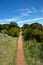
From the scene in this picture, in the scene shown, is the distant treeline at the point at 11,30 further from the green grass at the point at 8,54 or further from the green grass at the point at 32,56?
the green grass at the point at 32,56

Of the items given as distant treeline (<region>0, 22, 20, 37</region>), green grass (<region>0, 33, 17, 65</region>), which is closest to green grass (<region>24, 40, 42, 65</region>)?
green grass (<region>0, 33, 17, 65</region>)

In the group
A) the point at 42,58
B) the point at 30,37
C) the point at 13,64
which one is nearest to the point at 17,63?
the point at 13,64

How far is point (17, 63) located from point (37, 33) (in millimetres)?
37404

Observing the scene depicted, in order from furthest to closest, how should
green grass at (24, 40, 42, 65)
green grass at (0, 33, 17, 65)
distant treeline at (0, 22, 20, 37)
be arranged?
distant treeline at (0, 22, 20, 37) < green grass at (0, 33, 17, 65) < green grass at (24, 40, 42, 65)

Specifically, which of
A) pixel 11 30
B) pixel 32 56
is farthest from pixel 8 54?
pixel 11 30

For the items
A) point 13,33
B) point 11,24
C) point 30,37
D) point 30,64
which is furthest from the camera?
point 11,24

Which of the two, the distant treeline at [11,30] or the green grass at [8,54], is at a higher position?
the distant treeline at [11,30]

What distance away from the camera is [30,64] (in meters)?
21.0

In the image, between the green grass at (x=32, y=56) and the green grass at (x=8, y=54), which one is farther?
the green grass at (x=8, y=54)

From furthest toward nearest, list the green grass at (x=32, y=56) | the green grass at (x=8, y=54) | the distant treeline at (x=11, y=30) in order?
the distant treeline at (x=11, y=30) < the green grass at (x=8, y=54) < the green grass at (x=32, y=56)

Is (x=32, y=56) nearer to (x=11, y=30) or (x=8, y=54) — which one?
(x=8, y=54)

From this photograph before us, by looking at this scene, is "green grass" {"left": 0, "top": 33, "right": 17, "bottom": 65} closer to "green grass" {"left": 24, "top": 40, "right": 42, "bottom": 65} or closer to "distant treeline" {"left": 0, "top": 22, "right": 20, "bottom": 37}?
"green grass" {"left": 24, "top": 40, "right": 42, "bottom": 65}

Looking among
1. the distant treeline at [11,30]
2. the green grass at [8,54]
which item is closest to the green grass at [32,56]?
the green grass at [8,54]

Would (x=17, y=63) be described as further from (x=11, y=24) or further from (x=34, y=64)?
(x=11, y=24)
